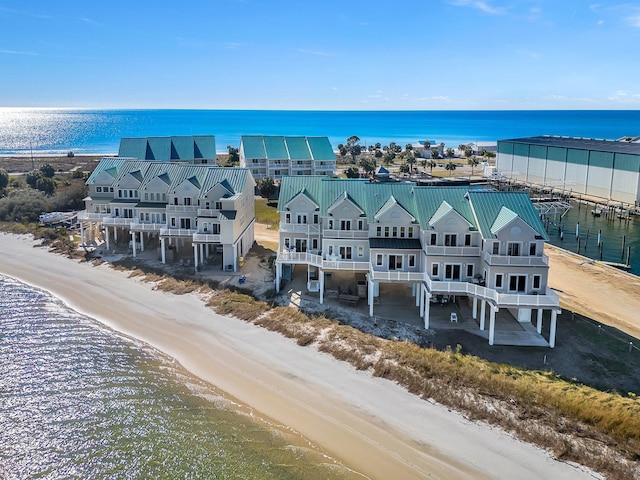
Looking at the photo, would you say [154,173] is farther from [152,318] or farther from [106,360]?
[106,360]

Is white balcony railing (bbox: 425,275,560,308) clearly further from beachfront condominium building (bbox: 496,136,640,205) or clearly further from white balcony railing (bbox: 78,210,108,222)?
beachfront condominium building (bbox: 496,136,640,205)

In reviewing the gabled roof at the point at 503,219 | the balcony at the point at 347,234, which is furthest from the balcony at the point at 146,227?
the gabled roof at the point at 503,219

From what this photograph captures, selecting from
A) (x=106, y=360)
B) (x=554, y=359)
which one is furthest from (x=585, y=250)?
(x=106, y=360)

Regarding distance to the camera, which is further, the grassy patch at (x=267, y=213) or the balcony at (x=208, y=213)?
the grassy patch at (x=267, y=213)

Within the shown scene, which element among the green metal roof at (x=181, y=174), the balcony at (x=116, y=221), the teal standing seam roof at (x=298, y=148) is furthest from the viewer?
the teal standing seam roof at (x=298, y=148)

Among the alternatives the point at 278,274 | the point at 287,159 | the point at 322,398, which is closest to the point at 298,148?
the point at 287,159

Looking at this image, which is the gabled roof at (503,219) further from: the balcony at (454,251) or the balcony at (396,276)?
the balcony at (396,276)
